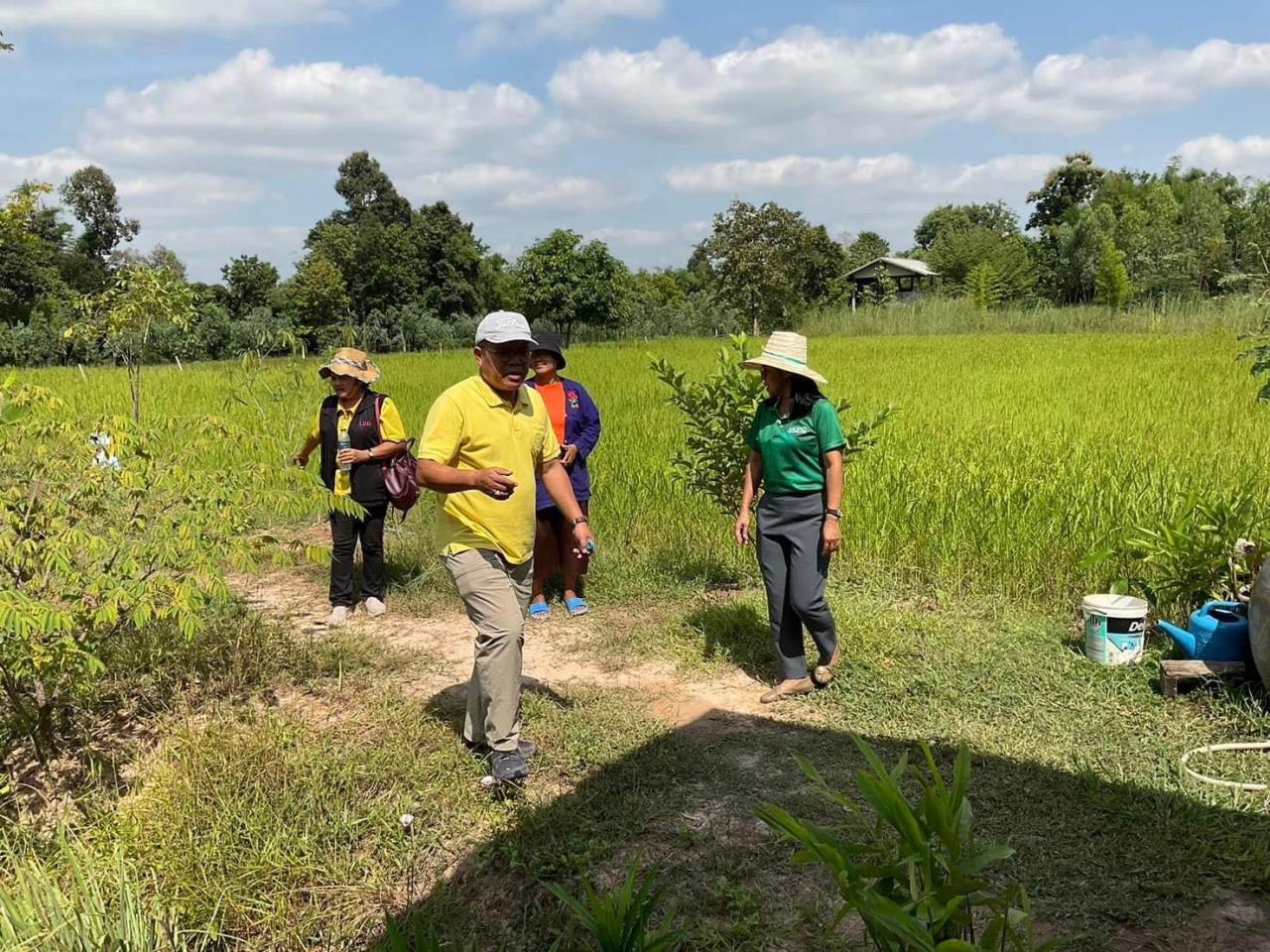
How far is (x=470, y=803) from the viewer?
A: 2762 millimetres

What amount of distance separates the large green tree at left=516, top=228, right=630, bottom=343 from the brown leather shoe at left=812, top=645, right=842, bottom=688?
2616cm

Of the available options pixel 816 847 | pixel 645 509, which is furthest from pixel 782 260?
pixel 816 847

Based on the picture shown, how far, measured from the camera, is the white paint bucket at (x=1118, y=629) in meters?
3.55

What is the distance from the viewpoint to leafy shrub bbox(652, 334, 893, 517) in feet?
14.9

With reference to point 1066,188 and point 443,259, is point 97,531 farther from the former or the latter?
point 1066,188

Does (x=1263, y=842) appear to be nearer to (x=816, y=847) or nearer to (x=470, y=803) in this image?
(x=816, y=847)

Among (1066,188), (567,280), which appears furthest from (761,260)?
(1066,188)

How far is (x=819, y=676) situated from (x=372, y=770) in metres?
1.88

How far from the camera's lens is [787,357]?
11.1 ft

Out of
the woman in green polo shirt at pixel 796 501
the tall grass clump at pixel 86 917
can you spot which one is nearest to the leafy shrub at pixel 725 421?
the woman in green polo shirt at pixel 796 501

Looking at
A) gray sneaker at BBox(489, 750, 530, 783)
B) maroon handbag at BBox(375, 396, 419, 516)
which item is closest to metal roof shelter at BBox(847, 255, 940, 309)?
maroon handbag at BBox(375, 396, 419, 516)

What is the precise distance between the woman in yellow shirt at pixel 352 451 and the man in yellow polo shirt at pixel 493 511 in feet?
6.01

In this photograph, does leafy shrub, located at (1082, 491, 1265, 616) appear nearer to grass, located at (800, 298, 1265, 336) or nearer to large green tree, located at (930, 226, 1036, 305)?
grass, located at (800, 298, 1265, 336)

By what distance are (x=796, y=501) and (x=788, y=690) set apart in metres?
0.82
